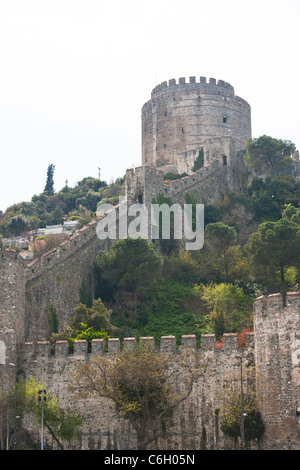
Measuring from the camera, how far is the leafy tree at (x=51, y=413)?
105 ft

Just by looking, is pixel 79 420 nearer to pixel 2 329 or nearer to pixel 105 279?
pixel 2 329

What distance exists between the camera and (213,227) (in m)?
48.4

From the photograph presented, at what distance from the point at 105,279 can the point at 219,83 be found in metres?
33.3

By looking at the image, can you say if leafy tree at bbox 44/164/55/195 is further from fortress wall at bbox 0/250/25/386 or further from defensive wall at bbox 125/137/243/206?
fortress wall at bbox 0/250/25/386

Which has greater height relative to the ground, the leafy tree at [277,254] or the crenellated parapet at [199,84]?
the crenellated parapet at [199,84]

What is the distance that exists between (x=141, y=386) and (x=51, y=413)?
14.8ft

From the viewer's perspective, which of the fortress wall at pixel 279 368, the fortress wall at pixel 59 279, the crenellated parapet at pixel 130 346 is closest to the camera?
the fortress wall at pixel 279 368

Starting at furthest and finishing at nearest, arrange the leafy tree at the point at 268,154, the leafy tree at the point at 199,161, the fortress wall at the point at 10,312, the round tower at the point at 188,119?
the round tower at the point at 188,119
the leafy tree at the point at 199,161
the leafy tree at the point at 268,154
the fortress wall at the point at 10,312

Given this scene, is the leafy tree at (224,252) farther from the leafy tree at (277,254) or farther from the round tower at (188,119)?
the round tower at (188,119)

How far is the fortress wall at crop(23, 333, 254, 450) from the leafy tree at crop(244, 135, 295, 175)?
3208 cm

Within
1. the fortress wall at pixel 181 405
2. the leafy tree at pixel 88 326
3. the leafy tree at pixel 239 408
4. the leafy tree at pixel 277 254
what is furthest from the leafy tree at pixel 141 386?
the leafy tree at pixel 277 254

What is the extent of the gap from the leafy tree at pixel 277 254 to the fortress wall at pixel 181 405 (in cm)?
1201

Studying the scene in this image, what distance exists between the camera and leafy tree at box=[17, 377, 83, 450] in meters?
32.0

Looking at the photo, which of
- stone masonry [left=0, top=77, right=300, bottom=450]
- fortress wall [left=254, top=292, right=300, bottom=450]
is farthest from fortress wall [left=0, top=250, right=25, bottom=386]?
fortress wall [left=254, top=292, right=300, bottom=450]
